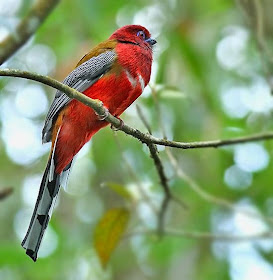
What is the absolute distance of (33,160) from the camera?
6.61 metres

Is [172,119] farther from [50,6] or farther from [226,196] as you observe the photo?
[50,6]

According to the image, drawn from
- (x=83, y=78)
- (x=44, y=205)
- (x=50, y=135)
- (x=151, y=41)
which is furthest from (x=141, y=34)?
(x=44, y=205)

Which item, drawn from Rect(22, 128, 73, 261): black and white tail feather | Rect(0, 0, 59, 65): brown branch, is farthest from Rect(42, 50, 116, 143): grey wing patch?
Rect(0, 0, 59, 65): brown branch

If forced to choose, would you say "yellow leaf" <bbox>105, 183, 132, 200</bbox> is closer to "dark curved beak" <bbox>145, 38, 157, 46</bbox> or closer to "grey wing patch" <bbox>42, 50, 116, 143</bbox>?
"grey wing patch" <bbox>42, 50, 116, 143</bbox>

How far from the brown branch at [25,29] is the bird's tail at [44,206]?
0.63m

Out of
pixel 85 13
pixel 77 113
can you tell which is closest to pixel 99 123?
pixel 77 113

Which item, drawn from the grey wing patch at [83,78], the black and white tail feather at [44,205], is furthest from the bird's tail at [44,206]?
the grey wing patch at [83,78]

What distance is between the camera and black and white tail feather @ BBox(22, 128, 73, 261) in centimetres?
337

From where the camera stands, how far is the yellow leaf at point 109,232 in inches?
171

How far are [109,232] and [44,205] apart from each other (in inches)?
33.9

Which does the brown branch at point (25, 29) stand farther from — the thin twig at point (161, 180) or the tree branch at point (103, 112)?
the thin twig at point (161, 180)

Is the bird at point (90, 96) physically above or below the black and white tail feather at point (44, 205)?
above

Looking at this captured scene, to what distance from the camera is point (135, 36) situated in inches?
174

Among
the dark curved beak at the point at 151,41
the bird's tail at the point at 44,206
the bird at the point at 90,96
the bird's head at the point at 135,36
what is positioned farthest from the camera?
the dark curved beak at the point at 151,41
